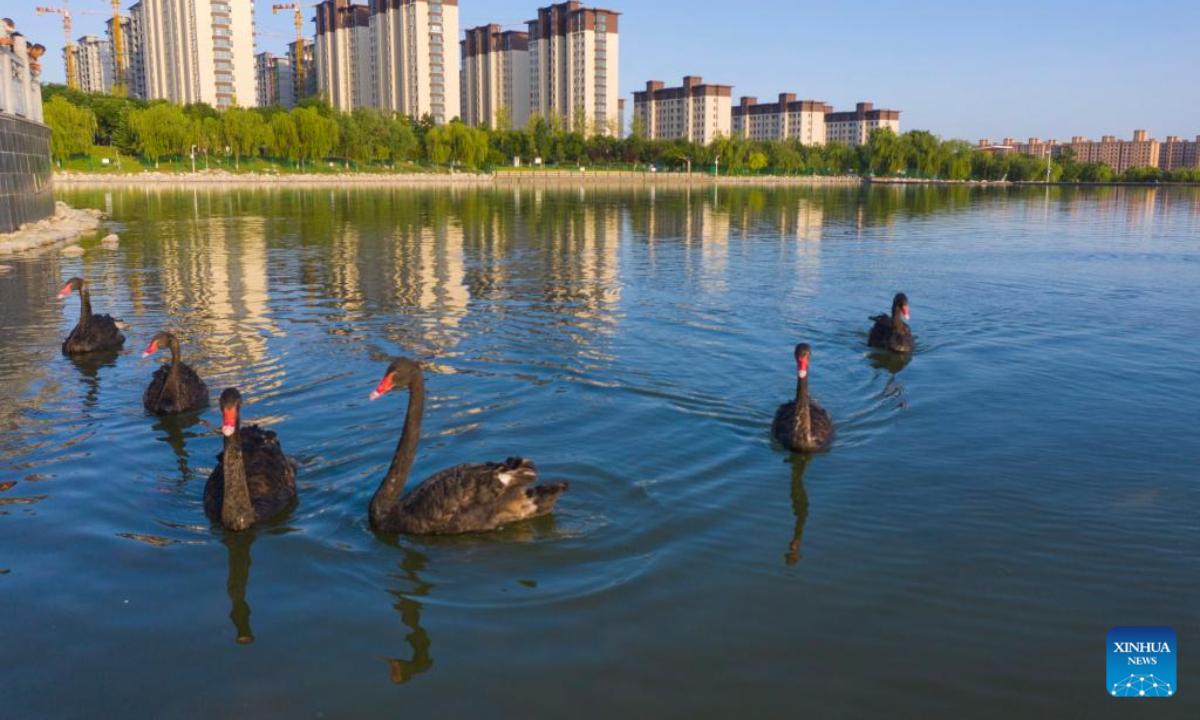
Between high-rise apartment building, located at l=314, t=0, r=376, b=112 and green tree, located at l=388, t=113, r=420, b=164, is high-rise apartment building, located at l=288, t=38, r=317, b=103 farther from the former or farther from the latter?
green tree, located at l=388, t=113, r=420, b=164

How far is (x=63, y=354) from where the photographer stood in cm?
1308

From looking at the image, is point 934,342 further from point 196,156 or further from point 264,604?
point 196,156

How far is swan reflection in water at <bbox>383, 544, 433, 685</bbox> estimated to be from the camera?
5.30 metres

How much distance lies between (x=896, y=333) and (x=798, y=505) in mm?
6894

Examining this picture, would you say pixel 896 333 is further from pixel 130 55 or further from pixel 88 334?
pixel 130 55

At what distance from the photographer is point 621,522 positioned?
7.43m

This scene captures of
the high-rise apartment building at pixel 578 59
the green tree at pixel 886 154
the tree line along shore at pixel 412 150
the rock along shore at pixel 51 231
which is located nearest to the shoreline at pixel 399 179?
the tree line along shore at pixel 412 150

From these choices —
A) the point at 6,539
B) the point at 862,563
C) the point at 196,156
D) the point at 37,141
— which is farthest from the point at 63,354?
the point at 196,156

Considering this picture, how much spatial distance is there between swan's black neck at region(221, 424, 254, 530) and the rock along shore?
2301 cm

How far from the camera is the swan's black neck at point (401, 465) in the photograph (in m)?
7.14

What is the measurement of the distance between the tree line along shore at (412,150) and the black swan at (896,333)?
87891 millimetres

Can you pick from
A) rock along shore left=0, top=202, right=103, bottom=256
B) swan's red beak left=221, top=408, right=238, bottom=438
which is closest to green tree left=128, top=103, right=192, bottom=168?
rock along shore left=0, top=202, right=103, bottom=256

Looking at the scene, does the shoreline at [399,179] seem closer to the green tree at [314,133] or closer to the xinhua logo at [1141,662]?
the green tree at [314,133]

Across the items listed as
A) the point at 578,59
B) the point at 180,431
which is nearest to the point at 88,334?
the point at 180,431
